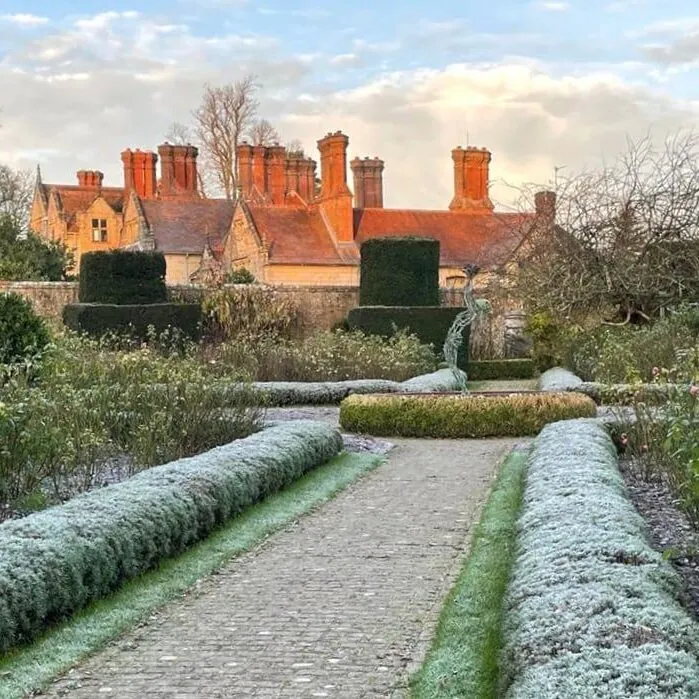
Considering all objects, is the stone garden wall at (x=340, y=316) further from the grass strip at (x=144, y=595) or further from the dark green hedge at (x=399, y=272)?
the grass strip at (x=144, y=595)

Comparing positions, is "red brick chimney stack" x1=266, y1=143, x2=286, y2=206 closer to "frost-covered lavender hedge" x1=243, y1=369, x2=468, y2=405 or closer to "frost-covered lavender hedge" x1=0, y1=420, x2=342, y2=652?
"frost-covered lavender hedge" x1=243, y1=369, x2=468, y2=405

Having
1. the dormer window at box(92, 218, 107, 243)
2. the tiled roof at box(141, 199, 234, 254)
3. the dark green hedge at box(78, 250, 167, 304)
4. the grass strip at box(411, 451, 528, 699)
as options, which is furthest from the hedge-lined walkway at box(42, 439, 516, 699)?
the dormer window at box(92, 218, 107, 243)

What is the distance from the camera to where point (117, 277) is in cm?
2141

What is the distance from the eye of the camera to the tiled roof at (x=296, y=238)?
32281 mm

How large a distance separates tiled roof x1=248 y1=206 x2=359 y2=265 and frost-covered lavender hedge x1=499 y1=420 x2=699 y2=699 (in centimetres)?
2680

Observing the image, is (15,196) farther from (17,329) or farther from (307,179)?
(17,329)

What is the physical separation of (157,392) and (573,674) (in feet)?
22.6

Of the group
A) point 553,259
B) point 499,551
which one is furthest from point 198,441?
Result: point 553,259

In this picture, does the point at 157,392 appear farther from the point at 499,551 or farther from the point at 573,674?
the point at 573,674

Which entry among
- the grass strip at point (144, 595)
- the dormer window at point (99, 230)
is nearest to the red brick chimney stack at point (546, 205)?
the grass strip at point (144, 595)

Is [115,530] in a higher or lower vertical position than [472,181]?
lower

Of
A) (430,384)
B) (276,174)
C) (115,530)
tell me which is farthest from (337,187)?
(115,530)

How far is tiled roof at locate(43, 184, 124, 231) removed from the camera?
4200 centimetres

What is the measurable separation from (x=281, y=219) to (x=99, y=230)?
10.0 meters
